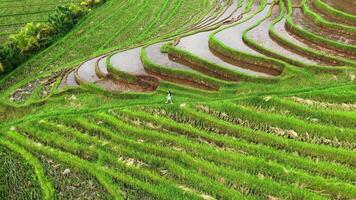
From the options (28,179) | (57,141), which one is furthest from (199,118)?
(28,179)

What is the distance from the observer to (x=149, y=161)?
443 inches

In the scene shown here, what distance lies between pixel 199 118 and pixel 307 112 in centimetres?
300

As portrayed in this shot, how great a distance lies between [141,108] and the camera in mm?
13086

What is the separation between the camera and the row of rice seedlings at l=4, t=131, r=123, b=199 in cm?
1072

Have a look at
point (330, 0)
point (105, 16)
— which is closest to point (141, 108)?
point (330, 0)

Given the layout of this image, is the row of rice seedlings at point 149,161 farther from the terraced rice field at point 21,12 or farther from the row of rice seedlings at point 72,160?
the terraced rice field at point 21,12

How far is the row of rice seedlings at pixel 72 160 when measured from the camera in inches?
422

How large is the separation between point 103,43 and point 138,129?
9.72 meters

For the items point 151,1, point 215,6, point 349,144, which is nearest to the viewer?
point 349,144

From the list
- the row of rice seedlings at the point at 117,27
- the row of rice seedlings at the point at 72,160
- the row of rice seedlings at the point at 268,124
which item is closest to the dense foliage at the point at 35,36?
the row of rice seedlings at the point at 117,27

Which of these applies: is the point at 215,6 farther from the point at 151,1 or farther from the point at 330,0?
the point at 330,0

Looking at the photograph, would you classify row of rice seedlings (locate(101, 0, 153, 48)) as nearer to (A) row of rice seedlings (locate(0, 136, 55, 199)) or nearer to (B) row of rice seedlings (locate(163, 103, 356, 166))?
(B) row of rice seedlings (locate(163, 103, 356, 166))

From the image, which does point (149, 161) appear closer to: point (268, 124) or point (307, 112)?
point (268, 124)

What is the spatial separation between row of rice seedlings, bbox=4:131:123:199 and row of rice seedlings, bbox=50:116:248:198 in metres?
0.71
